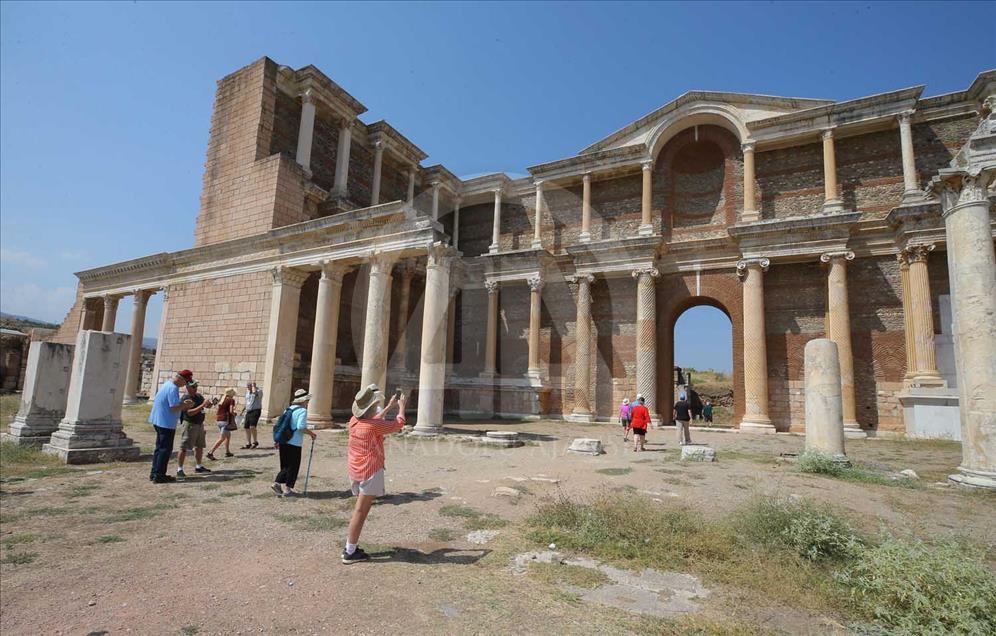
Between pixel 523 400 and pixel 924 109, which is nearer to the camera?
pixel 924 109

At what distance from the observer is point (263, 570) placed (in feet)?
14.4

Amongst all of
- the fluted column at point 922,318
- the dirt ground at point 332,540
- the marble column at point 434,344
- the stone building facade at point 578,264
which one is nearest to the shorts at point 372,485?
the dirt ground at point 332,540

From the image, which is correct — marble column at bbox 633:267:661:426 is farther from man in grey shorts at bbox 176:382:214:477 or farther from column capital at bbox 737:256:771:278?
man in grey shorts at bbox 176:382:214:477

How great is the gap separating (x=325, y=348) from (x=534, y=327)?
10.1 m

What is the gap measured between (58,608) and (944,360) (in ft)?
71.6

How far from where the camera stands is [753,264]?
59.6 ft

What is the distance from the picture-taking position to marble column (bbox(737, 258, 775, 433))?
678 inches

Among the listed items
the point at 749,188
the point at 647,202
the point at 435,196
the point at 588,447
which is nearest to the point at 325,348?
the point at 588,447

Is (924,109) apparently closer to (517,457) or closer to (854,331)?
(854,331)

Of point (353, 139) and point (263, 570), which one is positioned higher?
point (353, 139)

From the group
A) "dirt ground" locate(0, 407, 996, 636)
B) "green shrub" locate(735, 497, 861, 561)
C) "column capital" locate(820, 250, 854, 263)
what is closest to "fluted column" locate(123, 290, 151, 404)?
"dirt ground" locate(0, 407, 996, 636)

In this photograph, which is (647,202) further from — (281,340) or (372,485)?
(372,485)

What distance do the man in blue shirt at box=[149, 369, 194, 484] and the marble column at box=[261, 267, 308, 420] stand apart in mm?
7435

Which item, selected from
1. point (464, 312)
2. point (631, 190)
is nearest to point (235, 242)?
point (464, 312)
